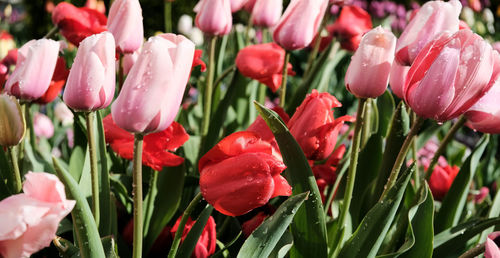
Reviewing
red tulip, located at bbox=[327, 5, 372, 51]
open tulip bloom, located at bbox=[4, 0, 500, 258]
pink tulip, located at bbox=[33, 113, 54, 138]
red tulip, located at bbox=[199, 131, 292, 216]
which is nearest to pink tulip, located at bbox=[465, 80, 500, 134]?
open tulip bloom, located at bbox=[4, 0, 500, 258]

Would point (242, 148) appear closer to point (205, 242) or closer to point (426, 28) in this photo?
point (205, 242)

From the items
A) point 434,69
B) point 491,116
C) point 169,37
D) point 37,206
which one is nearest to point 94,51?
point 169,37

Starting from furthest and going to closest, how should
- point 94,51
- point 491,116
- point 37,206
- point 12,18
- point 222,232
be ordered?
1. point 12,18
2. point 222,232
3. point 491,116
4. point 94,51
5. point 37,206

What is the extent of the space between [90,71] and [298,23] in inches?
16.7

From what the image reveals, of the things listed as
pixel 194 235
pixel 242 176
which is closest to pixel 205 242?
pixel 194 235

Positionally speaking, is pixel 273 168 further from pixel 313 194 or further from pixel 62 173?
pixel 62 173

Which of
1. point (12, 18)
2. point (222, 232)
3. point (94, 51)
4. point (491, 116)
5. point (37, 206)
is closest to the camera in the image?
point (37, 206)

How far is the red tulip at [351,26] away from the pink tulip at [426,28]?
1.80 feet

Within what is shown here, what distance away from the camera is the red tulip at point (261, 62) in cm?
93

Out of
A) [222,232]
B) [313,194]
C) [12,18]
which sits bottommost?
[12,18]

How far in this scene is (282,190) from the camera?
560 millimetres

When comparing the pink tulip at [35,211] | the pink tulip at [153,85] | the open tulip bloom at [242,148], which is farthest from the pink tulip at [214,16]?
the pink tulip at [35,211]

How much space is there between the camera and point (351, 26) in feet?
3.93

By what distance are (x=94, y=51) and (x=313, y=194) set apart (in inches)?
10.8
